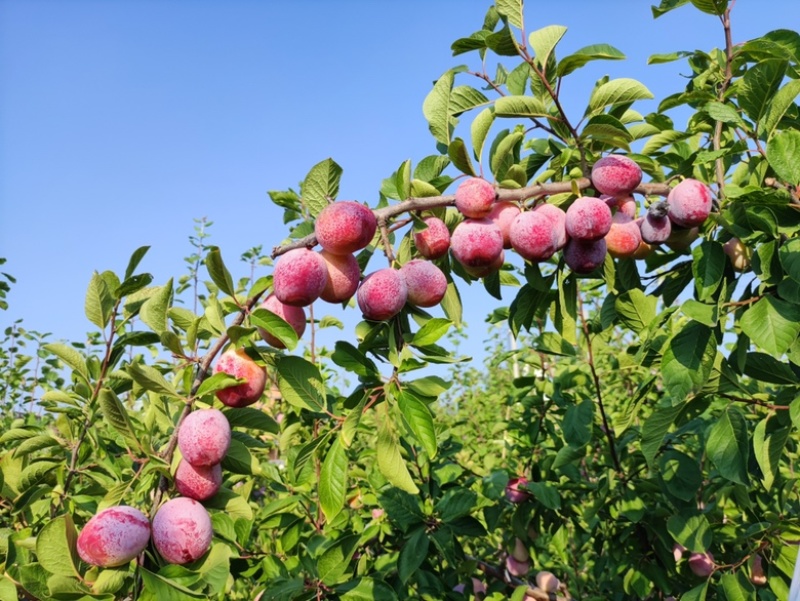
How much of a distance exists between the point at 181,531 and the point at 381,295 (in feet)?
1.70

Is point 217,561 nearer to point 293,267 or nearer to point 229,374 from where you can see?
point 229,374

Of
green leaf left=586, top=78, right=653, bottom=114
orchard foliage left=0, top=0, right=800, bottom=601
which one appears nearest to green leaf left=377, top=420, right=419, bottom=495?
orchard foliage left=0, top=0, right=800, bottom=601

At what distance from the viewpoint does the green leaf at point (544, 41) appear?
1.34m

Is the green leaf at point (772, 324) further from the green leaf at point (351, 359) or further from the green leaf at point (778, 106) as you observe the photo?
the green leaf at point (351, 359)

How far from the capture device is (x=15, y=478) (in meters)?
1.61

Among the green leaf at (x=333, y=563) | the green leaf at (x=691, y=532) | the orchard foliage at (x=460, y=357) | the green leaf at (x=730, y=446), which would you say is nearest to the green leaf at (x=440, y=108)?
the orchard foliage at (x=460, y=357)

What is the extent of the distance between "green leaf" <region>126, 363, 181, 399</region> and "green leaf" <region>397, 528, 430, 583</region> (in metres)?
0.80

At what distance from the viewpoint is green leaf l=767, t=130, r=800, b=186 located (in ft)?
4.00

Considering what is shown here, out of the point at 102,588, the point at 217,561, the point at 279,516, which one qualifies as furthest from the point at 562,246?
the point at 279,516

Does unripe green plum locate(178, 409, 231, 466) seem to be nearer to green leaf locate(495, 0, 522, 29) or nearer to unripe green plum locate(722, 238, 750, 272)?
green leaf locate(495, 0, 522, 29)

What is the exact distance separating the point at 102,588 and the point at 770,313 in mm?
1255

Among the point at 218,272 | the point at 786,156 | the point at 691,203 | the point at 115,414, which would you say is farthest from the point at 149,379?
the point at 786,156

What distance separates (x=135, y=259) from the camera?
133 cm

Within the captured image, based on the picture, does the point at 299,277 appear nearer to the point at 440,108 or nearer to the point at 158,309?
the point at 158,309
